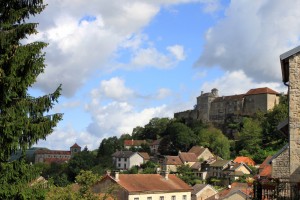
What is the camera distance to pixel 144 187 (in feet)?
149

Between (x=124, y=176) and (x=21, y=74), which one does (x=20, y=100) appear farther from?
(x=124, y=176)

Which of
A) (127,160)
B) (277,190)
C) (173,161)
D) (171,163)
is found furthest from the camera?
(127,160)

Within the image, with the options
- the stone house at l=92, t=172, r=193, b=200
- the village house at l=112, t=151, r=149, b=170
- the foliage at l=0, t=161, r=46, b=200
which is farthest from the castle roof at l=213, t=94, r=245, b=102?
the foliage at l=0, t=161, r=46, b=200

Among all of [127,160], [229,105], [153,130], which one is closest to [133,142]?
[153,130]

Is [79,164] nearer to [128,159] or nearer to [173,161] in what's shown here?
[128,159]

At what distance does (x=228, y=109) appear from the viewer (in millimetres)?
131375

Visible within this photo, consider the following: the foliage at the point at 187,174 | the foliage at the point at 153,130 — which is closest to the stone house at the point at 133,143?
the foliage at the point at 153,130

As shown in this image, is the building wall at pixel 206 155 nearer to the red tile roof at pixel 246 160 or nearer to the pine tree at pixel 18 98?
the red tile roof at pixel 246 160

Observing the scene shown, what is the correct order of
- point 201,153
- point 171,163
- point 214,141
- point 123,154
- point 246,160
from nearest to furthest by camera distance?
point 246,160 → point 171,163 → point 201,153 → point 214,141 → point 123,154

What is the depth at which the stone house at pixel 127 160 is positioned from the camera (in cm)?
11675

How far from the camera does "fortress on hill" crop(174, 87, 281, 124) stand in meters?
121

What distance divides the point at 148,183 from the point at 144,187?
159cm

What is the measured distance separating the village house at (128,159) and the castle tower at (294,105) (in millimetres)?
103112

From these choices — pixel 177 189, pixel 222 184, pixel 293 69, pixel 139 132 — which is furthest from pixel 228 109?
pixel 293 69
